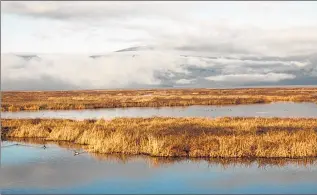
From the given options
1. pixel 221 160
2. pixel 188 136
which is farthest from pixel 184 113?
pixel 221 160

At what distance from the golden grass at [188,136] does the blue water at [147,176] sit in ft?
2.98

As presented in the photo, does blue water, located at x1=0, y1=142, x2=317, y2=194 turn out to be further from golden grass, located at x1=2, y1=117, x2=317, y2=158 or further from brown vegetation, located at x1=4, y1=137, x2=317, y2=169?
golden grass, located at x1=2, y1=117, x2=317, y2=158

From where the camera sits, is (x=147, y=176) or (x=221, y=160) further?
(x=221, y=160)

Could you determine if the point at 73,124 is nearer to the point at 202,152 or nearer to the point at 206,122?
the point at 206,122

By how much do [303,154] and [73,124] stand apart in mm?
17319

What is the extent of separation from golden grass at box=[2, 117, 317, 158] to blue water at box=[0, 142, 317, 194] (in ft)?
2.98

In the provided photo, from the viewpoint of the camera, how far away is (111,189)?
18.3m

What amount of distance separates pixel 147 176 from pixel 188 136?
20.6 ft

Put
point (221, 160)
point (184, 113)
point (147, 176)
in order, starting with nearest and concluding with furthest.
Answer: point (147, 176), point (221, 160), point (184, 113)

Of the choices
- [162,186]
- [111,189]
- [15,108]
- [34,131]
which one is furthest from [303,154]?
[15,108]

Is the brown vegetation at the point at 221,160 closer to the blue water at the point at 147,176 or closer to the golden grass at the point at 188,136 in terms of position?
the blue water at the point at 147,176

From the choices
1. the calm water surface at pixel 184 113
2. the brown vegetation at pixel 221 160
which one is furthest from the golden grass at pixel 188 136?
the calm water surface at pixel 184 113

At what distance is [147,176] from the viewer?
2009 centimetres

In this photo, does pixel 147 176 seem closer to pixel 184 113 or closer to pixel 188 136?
pixel 188 136
